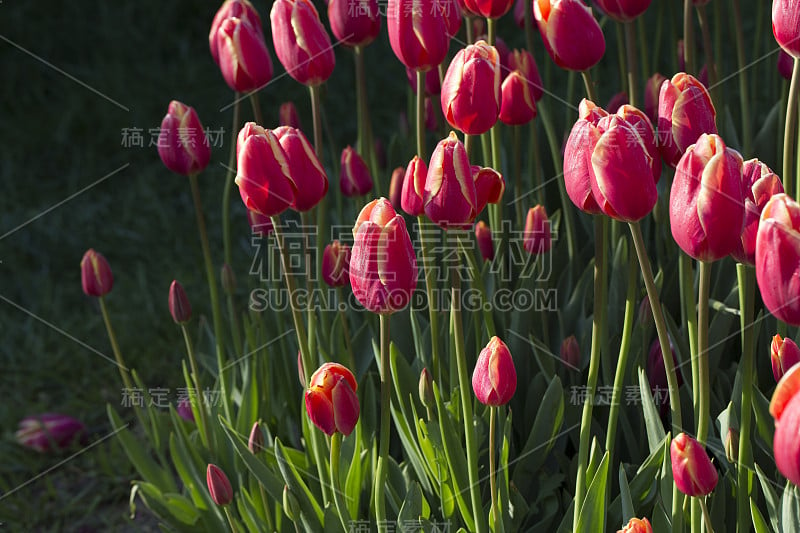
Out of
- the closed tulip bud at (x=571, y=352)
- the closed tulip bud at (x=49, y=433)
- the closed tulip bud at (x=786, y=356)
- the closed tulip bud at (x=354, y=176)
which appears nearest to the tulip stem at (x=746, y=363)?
the closed tulip bud at (x=786, y=356)

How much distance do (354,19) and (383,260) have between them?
569mm

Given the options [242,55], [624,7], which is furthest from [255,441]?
[624,7]

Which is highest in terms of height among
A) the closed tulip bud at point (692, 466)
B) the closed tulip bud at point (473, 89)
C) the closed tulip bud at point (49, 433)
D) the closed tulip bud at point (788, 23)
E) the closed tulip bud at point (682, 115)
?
the closed tulip bud at point (788, 23)

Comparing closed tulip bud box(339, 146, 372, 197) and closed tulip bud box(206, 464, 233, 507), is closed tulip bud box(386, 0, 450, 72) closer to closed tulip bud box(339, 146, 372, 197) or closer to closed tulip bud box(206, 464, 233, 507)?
closed tulip bud box(339, 146, 372, 197)

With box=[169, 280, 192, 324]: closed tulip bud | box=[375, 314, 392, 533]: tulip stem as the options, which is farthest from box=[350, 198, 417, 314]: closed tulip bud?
box=[169, 280, 192, 324]: closed tulip bud

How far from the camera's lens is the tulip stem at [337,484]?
111cm

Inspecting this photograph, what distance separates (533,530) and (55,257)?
6.85ft

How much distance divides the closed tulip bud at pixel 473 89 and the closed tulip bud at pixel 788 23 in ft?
1.09

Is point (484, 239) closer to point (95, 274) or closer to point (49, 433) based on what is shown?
point (95, 274)

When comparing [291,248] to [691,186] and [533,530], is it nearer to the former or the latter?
[533,530]

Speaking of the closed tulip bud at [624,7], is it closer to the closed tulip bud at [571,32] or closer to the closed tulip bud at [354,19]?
the closed tulip bud at [571,32]

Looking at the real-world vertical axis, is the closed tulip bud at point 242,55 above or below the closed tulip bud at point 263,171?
above

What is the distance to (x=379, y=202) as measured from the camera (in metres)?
1.00

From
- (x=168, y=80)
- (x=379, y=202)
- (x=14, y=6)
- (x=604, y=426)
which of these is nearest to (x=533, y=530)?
(x=604, y=426)
